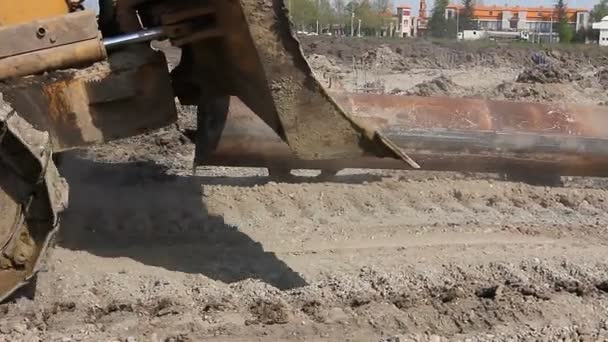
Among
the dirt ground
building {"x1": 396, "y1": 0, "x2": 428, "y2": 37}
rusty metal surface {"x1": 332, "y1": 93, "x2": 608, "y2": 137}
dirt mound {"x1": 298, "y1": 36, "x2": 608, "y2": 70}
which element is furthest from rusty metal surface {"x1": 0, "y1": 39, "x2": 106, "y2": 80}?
building {"x1": 396, "y1": 0, "x2": 428, "y2": 37}

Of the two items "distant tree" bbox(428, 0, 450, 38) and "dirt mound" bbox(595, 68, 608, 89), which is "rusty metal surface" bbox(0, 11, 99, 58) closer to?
"dirt mound" bbox(595, 68, 608, 89)

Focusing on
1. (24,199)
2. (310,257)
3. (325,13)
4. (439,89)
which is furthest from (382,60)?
(325,13)

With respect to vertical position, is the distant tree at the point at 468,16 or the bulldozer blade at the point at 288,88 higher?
the bulldozer blade at the point at 288,88

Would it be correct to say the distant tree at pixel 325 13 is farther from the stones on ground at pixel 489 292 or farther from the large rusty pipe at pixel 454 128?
the stones on ground at pixel 489 292

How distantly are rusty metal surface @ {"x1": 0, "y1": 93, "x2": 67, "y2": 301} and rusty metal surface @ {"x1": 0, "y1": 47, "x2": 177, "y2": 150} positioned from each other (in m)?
0.40

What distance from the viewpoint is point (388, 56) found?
2198 centimetres

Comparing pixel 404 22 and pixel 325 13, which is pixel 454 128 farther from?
pixel 404 22

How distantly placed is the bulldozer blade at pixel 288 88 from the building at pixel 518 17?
4987 cm

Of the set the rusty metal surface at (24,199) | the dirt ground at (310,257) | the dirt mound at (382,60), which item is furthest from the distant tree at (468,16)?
the rusty metal surface at (24,199)

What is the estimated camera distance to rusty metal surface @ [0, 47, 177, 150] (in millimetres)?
3873

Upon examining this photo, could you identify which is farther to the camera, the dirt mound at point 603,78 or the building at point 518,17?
the building at point 518,17

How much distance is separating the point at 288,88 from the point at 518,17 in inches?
2357

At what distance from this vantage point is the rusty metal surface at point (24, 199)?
3420 mm

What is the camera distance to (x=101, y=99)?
13.3ft
